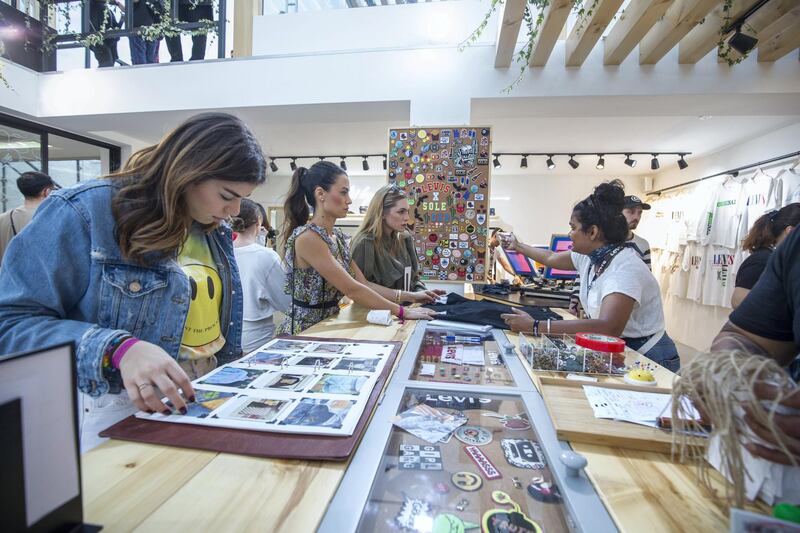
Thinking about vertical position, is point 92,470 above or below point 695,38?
below

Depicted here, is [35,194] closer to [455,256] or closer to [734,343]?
[455,256]

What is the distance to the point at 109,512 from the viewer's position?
0.50 meters

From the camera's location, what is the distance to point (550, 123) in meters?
4.52

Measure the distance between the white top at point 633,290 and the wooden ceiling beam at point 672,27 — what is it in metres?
1.66

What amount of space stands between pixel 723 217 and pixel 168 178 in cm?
620

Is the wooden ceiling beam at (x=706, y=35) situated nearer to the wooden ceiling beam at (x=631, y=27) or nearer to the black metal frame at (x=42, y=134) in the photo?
the wooden ceiling beam at (x=631, y=27)

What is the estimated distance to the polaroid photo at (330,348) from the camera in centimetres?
118

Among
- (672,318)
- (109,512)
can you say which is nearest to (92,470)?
(109,512)

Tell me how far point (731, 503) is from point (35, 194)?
169 inches

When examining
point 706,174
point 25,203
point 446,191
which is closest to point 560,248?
point 446,191

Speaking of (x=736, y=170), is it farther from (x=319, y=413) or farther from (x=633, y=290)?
(x=319, y=413)

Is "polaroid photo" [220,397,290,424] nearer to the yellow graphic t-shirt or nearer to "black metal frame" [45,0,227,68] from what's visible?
the yellow graphic t-shirt

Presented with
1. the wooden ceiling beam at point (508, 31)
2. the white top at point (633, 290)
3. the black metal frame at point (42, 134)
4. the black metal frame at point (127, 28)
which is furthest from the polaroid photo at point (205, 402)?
the black metal frame at point (42, 134)

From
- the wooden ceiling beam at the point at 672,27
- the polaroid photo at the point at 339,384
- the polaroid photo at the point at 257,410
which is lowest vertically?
the polaroid photo at the point at 257,410
